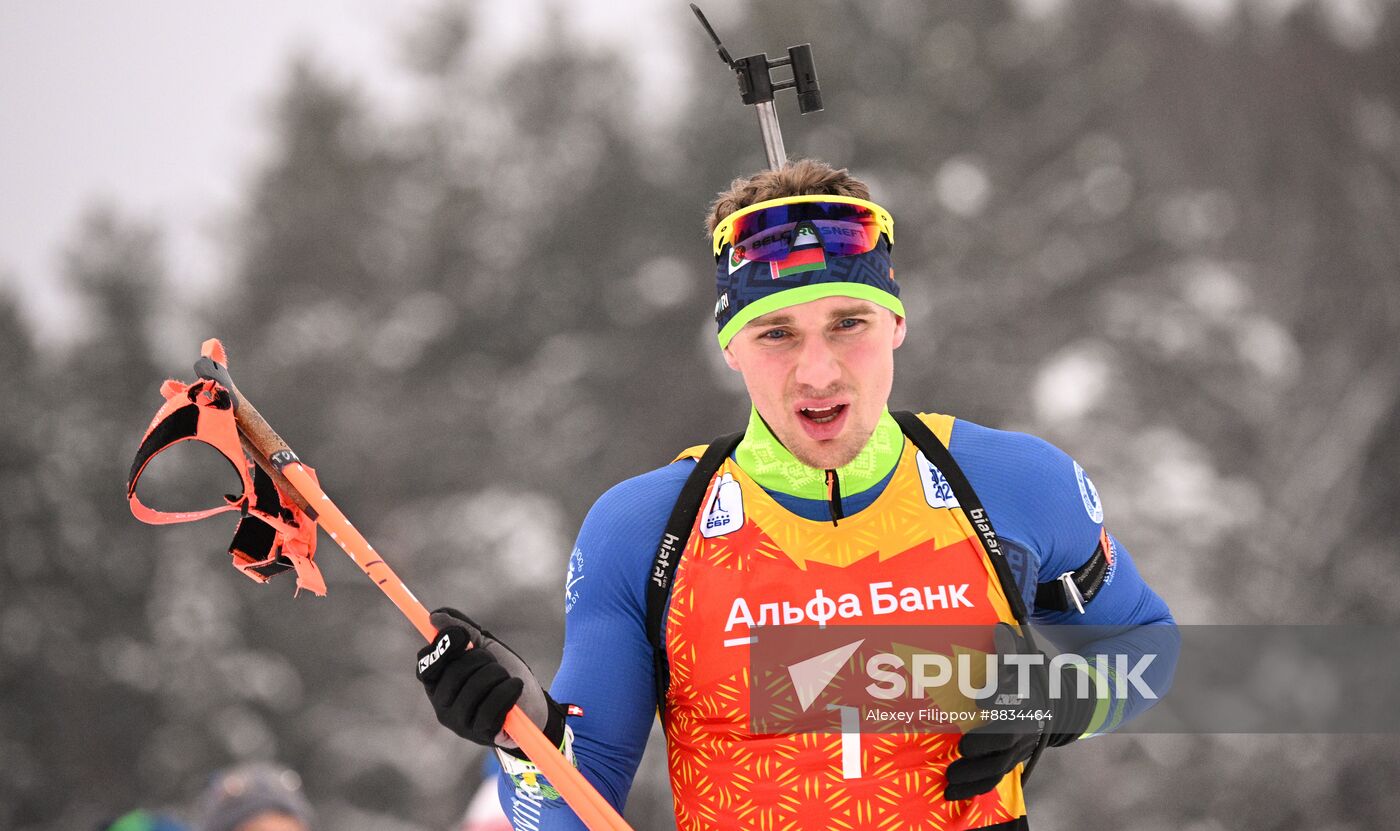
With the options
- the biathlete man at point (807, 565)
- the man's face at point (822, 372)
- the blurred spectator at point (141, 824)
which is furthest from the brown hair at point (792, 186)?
the blurred spectator at point (141, 824)

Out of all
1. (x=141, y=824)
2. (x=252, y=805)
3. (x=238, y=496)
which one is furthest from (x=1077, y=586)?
(x=141, y=824)

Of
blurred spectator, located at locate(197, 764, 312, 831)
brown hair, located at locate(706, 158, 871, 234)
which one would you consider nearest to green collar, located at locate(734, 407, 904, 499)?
brown hair, located at locate(706, 158, 871, 234)

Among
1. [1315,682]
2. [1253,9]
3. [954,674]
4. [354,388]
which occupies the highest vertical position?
[1253,9]

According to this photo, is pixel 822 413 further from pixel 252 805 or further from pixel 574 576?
pixel 252 805

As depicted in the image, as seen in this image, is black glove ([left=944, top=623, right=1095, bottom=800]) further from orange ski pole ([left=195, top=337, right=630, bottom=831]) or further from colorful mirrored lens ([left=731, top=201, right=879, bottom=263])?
colorful mirrored lens ([left=731, top=201, right=879, bottom=263])

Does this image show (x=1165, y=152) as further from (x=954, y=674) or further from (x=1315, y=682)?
(x=954, y=674)

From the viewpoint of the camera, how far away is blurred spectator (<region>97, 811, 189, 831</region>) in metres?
6.16

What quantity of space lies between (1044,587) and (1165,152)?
2139 cm

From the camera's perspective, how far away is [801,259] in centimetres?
334

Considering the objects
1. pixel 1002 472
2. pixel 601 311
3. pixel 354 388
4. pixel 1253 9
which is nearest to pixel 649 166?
pixel 601 311

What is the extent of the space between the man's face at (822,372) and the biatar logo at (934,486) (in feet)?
0.52

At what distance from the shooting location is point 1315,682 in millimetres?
21312

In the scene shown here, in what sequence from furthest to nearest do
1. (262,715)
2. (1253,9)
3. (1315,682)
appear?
(1253,9) → (1315,682) → (262,715)

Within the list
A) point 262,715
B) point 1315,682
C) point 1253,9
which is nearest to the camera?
point 262,715
